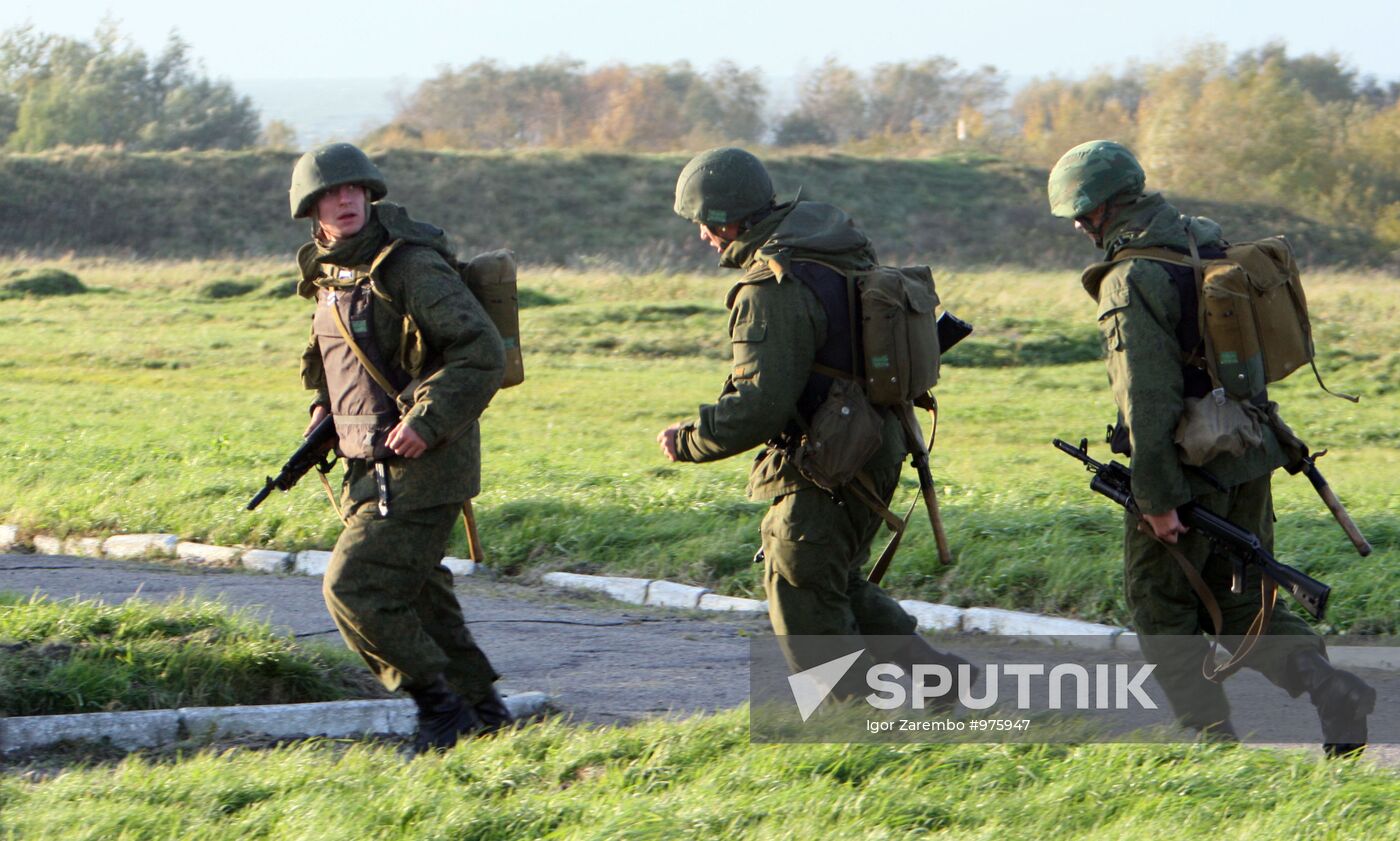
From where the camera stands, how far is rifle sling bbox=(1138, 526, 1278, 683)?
177 inches

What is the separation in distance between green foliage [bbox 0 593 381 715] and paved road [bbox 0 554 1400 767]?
2.42 ft

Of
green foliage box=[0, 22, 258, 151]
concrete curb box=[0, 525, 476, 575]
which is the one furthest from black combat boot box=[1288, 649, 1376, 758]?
green foliage box=[0, 22, 258, 151]

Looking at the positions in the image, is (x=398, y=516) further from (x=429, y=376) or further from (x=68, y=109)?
(x=68, y=109)

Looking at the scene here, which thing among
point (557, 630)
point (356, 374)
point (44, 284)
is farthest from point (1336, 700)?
point (44, 284)

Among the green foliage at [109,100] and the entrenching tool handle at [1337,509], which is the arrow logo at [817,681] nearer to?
the entrenching tool handle at [1337,509]

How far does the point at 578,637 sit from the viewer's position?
22.2ft

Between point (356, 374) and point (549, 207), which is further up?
point (356, 374)

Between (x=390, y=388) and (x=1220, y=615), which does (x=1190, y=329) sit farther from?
(x=390, y=388)

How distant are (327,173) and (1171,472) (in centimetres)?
254

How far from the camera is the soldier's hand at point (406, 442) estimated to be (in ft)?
14.8

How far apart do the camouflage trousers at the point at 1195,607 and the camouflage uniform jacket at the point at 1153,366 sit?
15cm

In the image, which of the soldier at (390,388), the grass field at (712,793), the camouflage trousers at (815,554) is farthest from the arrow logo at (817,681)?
the soldier at (390,388)

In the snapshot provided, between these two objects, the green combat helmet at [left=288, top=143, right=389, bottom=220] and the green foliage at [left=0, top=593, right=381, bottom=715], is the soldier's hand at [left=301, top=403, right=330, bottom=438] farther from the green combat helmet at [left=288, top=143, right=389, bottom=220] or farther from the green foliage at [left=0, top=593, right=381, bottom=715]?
the green foliage at [left=0, top=593, right=381, bottom=715]

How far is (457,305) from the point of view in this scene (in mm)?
4594
